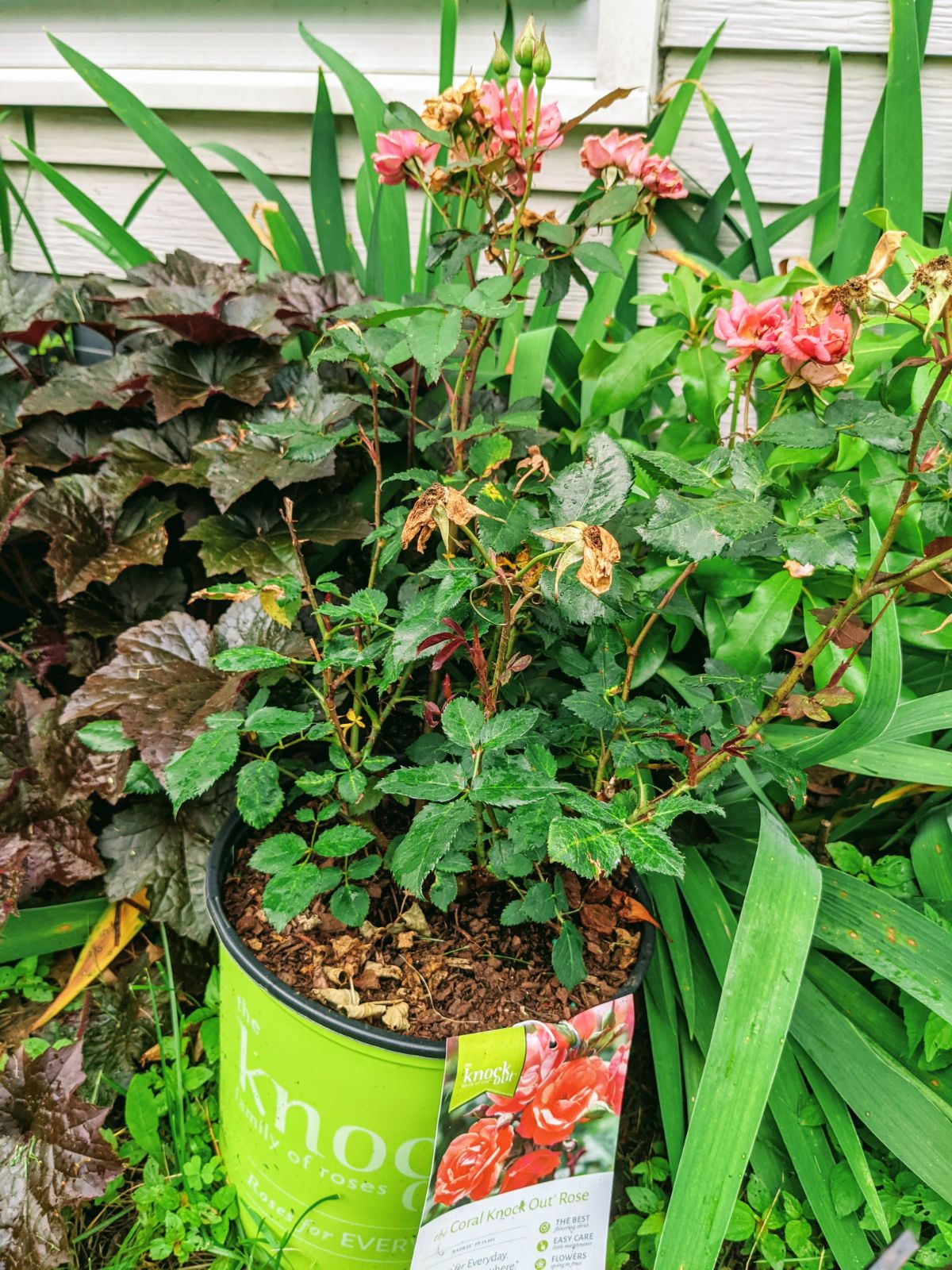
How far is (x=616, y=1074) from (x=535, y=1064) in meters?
0.10

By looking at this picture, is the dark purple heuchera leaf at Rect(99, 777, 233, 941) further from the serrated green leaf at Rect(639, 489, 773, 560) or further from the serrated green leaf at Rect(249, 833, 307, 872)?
the serrated green leaf at Rect(639, 489, 773, 560)

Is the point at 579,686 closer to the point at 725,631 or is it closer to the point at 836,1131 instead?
the point at 725,631

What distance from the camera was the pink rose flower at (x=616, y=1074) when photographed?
0.79 meters

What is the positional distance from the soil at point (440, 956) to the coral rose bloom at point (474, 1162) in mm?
94

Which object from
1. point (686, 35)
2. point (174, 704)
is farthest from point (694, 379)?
point (686, 35)

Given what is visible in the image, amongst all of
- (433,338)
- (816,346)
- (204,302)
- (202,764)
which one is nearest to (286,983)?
(202,764)

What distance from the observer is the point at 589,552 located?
0.55m

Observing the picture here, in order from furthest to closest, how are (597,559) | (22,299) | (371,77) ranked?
(371,77), (22,299), (597,559)

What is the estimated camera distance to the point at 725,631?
3.43 ft

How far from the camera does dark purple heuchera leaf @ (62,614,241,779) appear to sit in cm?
91

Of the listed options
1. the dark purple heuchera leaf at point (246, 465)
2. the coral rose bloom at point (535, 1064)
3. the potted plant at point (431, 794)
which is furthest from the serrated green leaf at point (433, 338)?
the coral rose bloom at point (535, 1064)

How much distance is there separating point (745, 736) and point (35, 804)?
0.85m

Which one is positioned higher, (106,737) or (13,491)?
(13,491)

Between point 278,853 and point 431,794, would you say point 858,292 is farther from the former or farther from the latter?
point 278,853
